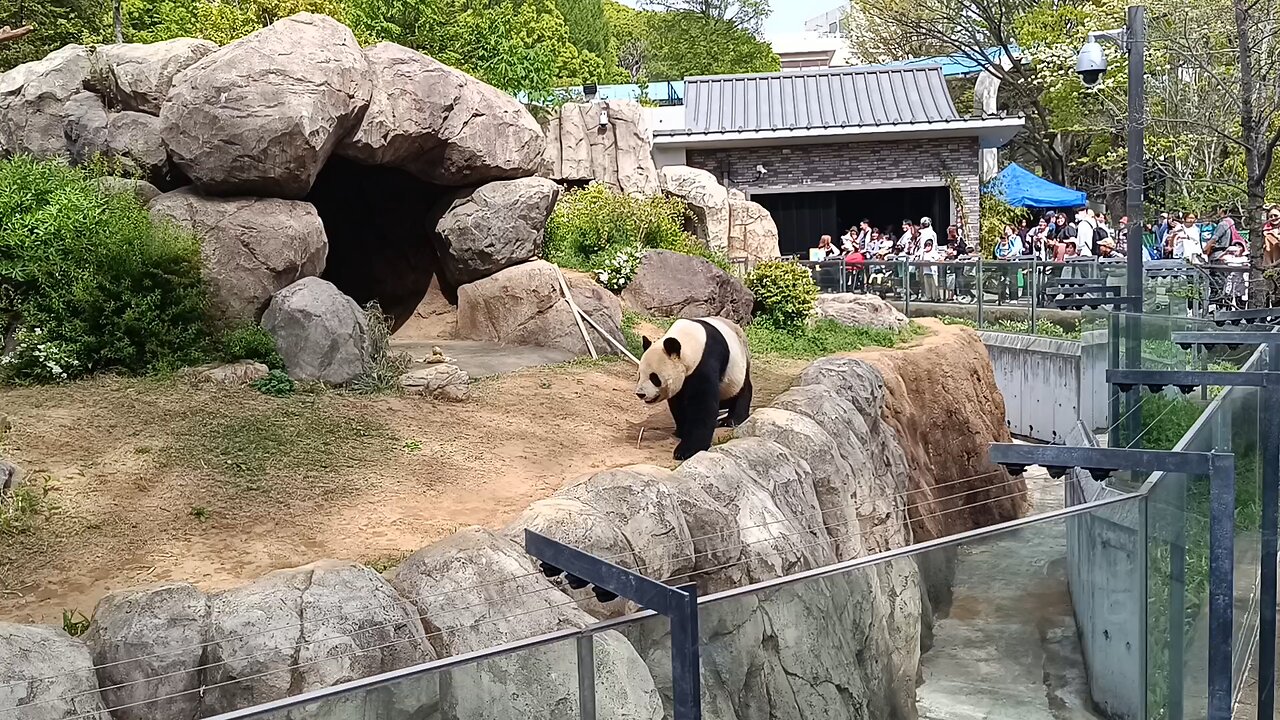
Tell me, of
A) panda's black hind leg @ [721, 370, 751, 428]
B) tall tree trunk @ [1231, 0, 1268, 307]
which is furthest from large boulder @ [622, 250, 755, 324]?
A: tall tree trunk @ [1231, 0, 1268, 307]

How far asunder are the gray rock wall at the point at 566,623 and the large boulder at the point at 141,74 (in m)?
7.02

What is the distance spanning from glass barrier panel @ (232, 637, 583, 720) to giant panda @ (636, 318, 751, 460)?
204 inches

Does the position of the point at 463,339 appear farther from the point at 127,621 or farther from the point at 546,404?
the point at 127,621

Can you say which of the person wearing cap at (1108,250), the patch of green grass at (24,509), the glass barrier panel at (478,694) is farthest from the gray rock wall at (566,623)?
the person wearing cap at (1108,250)

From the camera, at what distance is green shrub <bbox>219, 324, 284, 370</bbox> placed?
9.12 m

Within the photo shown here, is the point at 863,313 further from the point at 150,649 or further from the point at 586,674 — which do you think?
the point at 586,674

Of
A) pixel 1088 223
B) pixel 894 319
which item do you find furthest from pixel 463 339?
pixel 1088 223

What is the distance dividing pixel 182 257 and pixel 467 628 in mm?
5396

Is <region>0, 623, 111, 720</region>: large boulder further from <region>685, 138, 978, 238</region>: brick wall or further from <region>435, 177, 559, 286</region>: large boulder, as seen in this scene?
<region>685, 138, 978, 238</region>: brick wall

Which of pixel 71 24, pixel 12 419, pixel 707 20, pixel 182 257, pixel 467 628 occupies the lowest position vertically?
pixel 467 628

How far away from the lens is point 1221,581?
4.10 meters

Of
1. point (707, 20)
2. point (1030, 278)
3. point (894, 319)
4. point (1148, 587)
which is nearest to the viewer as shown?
point (1148, 587)

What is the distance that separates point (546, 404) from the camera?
9539mm

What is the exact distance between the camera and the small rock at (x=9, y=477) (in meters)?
6.44
